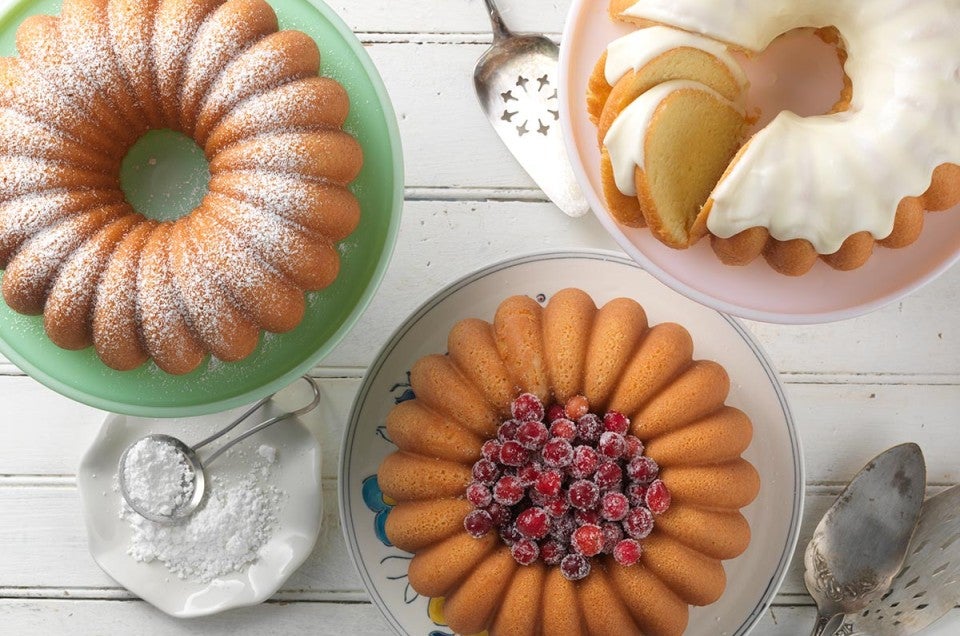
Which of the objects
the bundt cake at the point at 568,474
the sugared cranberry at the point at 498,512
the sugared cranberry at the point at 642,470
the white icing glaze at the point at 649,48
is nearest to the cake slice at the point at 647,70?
the white icing glaze at the point at 649,48

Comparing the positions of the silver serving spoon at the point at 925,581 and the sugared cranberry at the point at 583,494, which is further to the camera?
the silver serving spoon at the point at 925,581

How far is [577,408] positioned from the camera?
136 cm

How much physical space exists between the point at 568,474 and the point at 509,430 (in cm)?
11

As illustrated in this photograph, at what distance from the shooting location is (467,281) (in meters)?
1.51

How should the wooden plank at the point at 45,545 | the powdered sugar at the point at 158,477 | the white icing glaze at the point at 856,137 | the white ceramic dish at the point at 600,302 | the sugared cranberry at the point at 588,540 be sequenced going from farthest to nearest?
the wooden plank at the point at 45,545
the powdered sugar at the point at 158,477
the white ceramic dish at the point at 600,302
the sugared cranberry at the point at 588,540
the white icing glaze at the point at 856,137

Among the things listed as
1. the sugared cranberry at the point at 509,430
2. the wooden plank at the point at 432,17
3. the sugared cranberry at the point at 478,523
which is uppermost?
the wooden plank at the point at 432,17

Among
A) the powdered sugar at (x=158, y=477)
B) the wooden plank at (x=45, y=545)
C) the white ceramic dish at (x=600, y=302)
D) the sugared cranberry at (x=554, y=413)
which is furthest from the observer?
the wooden plank at (x=45, y=545)

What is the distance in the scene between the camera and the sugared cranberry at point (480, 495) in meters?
1.33

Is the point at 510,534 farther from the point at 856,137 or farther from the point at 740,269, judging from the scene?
the point at 856,137

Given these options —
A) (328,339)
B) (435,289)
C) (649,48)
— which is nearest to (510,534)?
(328,339)

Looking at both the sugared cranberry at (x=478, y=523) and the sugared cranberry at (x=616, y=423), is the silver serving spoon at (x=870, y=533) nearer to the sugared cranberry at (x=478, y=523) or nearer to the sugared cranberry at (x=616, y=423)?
the sugared cranberry at (x=616, y=423)

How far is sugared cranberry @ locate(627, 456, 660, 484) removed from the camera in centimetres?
132

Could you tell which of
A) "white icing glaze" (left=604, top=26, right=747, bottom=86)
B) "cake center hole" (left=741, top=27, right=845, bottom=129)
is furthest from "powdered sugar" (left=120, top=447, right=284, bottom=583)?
"cake center hole" (left=741, top=27, right=845, bottom=129)

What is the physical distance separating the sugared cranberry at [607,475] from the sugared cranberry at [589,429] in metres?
0.05
